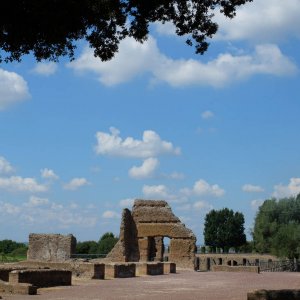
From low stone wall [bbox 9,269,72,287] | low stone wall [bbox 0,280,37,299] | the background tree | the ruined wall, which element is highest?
the background tree

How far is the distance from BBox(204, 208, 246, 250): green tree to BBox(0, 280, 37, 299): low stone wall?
64.4m


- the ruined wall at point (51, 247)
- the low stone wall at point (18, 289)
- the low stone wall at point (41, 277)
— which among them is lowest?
the low stone wall at point (18, 289)

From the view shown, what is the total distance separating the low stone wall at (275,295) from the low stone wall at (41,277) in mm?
9998

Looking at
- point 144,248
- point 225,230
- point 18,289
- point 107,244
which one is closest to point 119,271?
point 18,289

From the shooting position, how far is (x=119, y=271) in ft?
85.7

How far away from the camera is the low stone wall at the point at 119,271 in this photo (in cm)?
2577

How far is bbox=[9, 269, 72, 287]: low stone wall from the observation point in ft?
61.1

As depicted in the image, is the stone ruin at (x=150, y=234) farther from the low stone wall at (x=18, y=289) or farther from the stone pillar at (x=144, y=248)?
the low stone wall at (x=18, y=289)

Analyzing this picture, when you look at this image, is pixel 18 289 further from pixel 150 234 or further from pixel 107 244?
pixel 107 244

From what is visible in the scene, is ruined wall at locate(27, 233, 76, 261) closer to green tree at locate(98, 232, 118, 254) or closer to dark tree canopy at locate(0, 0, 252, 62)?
green tree at locate(98, 232, 118, 254)

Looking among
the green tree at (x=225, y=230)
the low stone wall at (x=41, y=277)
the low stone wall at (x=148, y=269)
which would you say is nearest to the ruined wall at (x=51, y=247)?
the low stone wall at (x=148, y=269)

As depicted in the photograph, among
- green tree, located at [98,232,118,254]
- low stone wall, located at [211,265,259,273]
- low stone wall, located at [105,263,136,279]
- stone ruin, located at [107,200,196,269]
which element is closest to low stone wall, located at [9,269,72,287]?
low stone wall, located at [105,263,136,279]

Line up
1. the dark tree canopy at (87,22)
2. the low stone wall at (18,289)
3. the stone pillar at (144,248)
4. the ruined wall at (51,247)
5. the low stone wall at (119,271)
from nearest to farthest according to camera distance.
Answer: the dark tree canopy at (87,22) < the low stone wall at (18,289) < the low stone wall at (119,271) < the ruined wall at (51,247) < the stone pillar at (144,248)

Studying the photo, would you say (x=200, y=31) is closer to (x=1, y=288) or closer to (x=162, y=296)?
(x=162, y=296)
